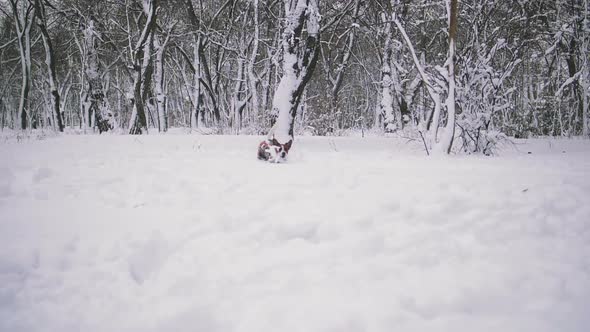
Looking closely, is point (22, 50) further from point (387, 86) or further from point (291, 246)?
point (291, 246)

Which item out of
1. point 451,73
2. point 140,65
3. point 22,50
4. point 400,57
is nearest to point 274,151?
point 451,73

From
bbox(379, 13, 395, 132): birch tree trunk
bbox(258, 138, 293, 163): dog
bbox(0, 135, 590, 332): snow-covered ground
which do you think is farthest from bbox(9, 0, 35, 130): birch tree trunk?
bbox(379, 13, 395, 132): birch tree trunk

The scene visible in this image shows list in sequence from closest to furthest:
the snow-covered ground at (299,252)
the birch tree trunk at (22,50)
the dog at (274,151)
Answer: the snow-covered ground at (299,252), the dog at (274,151), the birch tree trunk at (22,50)

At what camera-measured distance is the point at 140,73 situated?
10.1 meters

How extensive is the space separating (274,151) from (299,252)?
2.82 m

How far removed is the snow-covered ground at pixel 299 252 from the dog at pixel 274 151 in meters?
1.37

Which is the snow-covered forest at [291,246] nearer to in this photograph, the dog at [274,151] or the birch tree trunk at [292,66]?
the dog at [274,151]

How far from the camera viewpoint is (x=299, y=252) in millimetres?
2342

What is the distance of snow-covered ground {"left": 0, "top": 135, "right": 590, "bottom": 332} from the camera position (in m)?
1.82

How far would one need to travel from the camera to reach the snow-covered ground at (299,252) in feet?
5.98

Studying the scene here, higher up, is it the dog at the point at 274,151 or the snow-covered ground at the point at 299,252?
the dog at the point at 274,151

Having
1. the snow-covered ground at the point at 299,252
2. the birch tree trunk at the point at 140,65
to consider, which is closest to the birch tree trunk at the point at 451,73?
the snow-covered ground at the point at 299,252

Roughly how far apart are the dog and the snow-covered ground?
1370 mm

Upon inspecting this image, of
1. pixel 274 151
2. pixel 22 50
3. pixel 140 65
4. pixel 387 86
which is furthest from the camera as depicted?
pixel 22 50
